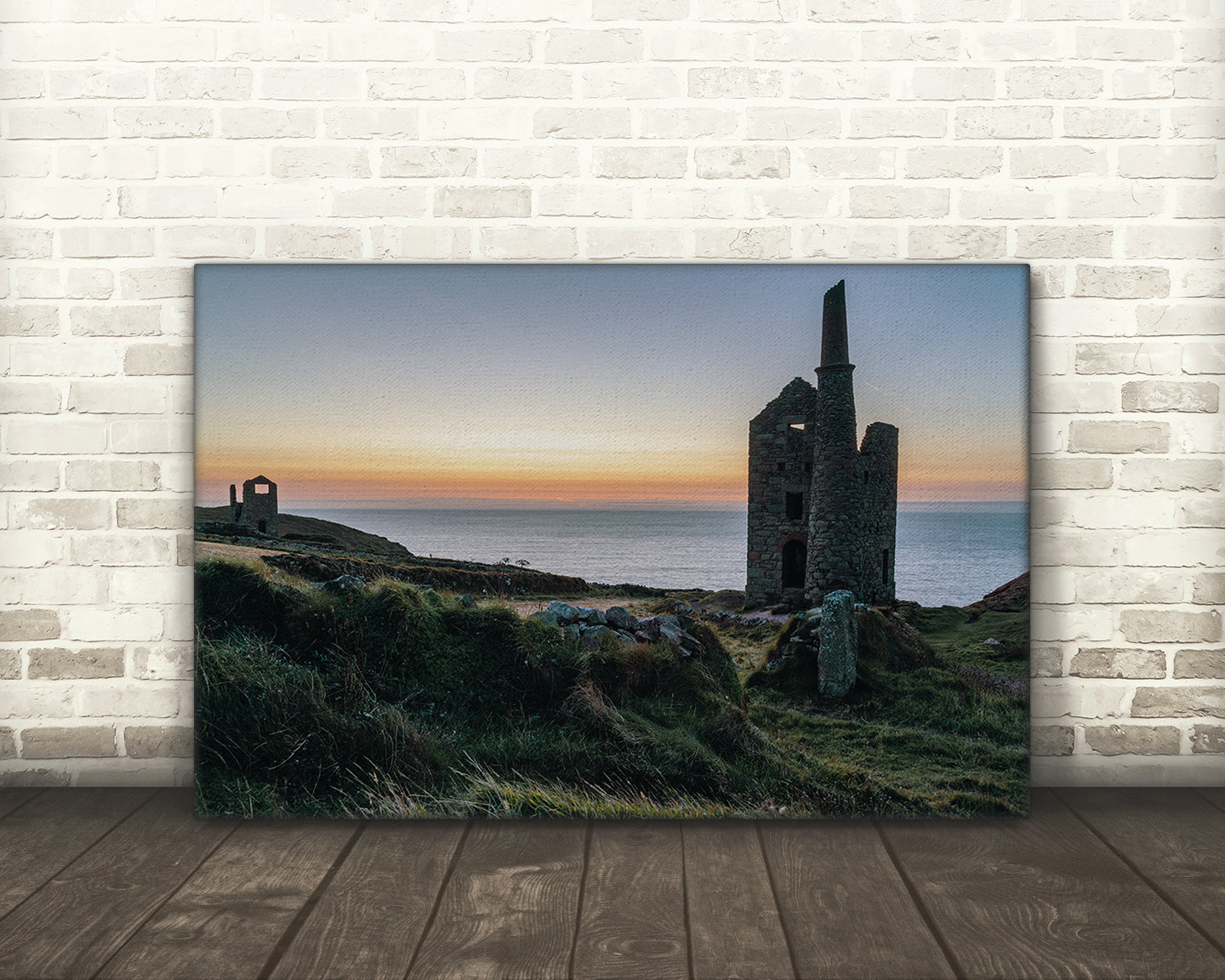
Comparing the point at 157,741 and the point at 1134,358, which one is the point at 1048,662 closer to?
the point at 1134,358

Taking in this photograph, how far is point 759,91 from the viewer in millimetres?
2844

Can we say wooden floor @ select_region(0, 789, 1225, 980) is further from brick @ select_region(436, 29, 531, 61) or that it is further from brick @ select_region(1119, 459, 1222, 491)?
brick @ select_region(436, 29, 531, 61)

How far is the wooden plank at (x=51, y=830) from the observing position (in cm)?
236

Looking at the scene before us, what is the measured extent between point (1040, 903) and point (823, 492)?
1.18 meters

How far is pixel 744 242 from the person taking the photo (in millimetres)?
2859

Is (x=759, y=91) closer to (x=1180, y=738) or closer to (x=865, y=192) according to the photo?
(x=865, y=192)

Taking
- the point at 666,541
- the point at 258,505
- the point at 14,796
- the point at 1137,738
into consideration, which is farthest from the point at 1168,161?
the point at 14,796

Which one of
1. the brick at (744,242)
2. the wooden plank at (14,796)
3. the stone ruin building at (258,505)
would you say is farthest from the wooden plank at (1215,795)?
the wooden plank at (14,796)

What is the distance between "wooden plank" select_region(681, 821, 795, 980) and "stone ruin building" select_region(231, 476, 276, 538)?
1466 millimetres

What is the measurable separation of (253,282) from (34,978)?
1805mm

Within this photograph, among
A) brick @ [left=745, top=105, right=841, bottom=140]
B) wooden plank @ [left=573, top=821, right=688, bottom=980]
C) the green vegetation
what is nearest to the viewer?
wooden plank @ [left=573, top=821, right=688, bottom=980]

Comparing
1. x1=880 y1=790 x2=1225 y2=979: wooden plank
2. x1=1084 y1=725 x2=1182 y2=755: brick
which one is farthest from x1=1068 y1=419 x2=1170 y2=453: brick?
x1=880 y1=790 x2=1225 y2=979: wooden plank

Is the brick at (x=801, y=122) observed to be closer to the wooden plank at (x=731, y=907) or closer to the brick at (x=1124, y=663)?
the brick at (x=1124, y=663)

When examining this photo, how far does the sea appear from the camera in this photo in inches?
111
